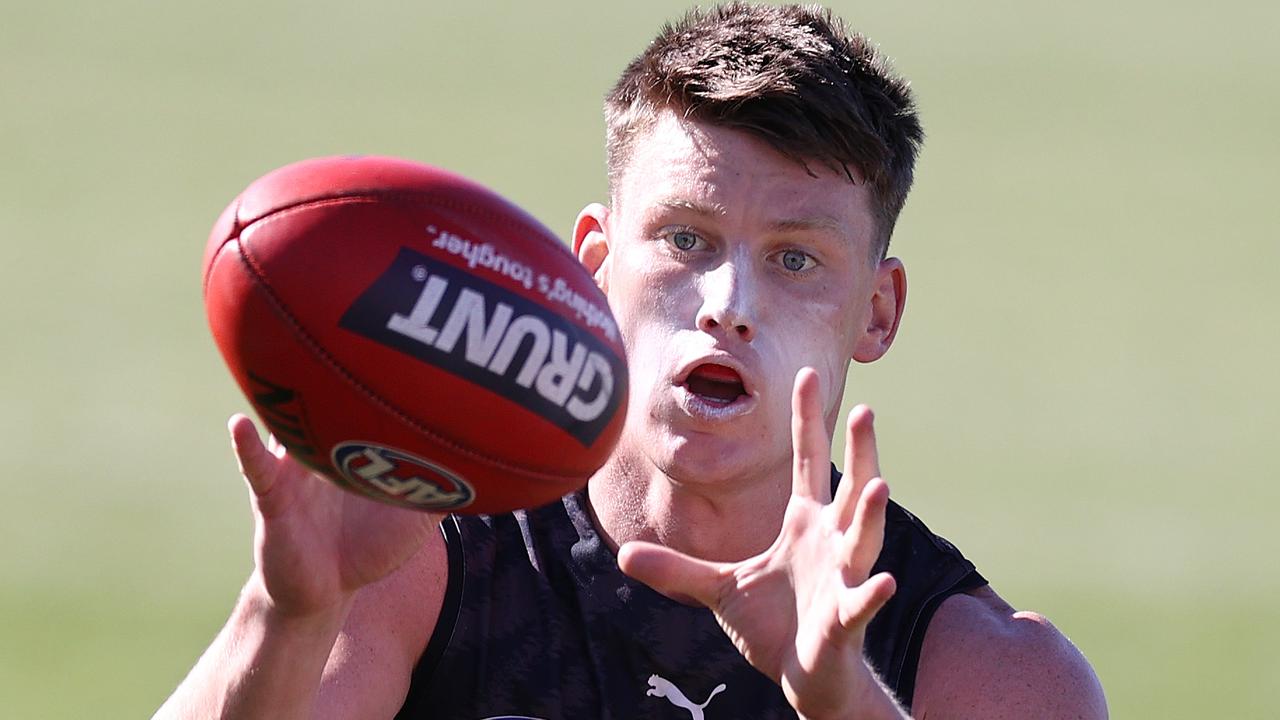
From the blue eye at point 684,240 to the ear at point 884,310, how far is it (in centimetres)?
51

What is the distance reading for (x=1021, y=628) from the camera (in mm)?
4359

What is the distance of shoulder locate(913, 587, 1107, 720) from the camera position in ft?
13.7

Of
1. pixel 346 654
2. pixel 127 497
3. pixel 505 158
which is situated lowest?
pixel 127 497

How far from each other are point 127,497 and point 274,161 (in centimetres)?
706

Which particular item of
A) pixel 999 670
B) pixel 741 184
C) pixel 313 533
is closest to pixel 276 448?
pixel 313 533

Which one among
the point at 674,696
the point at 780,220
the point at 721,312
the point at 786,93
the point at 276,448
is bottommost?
the point at 674,696

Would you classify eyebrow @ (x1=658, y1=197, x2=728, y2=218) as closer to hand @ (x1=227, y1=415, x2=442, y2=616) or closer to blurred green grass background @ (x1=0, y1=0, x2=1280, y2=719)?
hand @ (x1=227, y1=415, x2=442, y2=616)

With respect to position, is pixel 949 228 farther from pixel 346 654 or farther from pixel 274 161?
pixel 346 654

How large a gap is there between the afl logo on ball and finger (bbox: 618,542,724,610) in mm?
325

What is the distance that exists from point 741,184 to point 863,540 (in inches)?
45.1

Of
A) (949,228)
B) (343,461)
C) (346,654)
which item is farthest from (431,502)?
(949,228)

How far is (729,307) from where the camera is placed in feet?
14.0

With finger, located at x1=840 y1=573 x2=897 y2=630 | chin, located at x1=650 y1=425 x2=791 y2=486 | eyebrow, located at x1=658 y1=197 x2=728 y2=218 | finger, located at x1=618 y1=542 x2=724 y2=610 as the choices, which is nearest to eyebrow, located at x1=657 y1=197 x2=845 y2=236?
eyebrow, located at x1=658 y1=197 x2=728 y2=218

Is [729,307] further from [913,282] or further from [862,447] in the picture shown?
[913,282]
